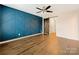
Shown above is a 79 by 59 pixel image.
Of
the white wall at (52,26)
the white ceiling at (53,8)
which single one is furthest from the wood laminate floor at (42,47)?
the white ceiling at (53,8)

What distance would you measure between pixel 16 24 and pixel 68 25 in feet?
2.67

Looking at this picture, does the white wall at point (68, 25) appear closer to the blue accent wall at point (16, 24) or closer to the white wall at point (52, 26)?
the white wall at point (52, 26)

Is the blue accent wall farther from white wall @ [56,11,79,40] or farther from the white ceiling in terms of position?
white wall @ [56,11,79,40]

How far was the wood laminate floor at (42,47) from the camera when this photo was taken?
1.84 m

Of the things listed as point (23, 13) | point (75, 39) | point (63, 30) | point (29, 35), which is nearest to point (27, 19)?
point (23, 13)

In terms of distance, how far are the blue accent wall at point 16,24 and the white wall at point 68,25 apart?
0.31m

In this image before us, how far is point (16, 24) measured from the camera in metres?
1.93

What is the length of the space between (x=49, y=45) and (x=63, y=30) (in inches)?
12.9

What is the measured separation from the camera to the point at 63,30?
197cm

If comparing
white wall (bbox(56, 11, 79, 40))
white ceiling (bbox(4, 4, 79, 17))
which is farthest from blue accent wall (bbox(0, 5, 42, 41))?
white wall (bbox(56, 11, 79, 40))

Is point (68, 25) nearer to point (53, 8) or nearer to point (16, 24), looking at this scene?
point (53, 8)

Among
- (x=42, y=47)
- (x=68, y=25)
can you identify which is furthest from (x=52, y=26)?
(x=42, y=47)
